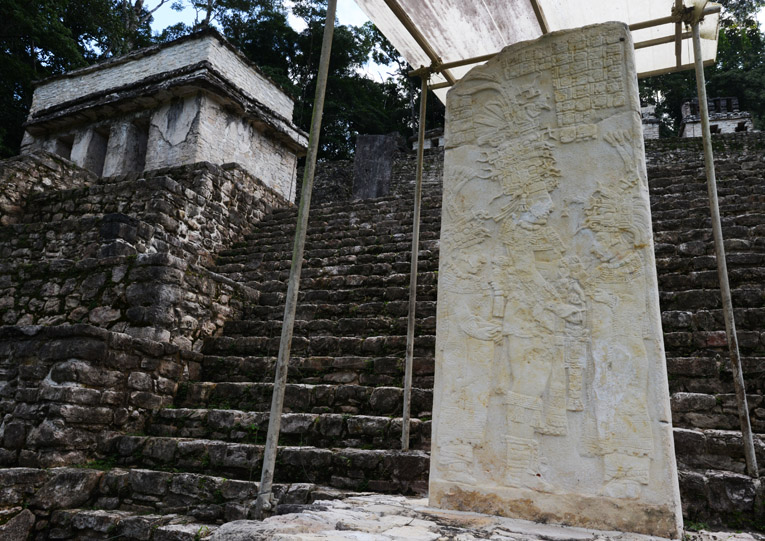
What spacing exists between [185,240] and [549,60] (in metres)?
5.39

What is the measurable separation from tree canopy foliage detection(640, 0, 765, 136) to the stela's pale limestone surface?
22.2 metres

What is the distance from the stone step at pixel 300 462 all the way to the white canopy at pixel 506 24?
2.58 metres

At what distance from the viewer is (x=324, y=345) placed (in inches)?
183

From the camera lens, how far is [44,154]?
8148mm

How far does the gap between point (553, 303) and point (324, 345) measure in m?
2.51

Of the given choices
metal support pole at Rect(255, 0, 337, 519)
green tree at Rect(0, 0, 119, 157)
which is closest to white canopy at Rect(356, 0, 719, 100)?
metal support pole at Rect(255, 0, 337, 519)

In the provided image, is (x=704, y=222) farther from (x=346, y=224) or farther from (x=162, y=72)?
(x=162, y=72)

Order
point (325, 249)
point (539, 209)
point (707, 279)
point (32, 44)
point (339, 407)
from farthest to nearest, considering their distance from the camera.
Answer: point (32, 44)
point (325, 249)
point (707, 279)
point (339, 407)
point (539, 209)

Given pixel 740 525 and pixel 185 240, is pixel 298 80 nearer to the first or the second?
pixel 185 240

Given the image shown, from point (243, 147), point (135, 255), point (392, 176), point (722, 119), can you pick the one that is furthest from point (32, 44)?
point (722, 119)

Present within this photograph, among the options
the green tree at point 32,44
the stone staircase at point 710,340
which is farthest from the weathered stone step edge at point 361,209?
the green tree at point 32,44

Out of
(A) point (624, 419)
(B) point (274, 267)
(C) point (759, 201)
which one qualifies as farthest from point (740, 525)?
(B) point (274, 267)

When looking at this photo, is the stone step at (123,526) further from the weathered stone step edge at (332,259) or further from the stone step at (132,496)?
the weathered stone step edge at (332,259)

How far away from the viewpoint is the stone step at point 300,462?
3102mm
